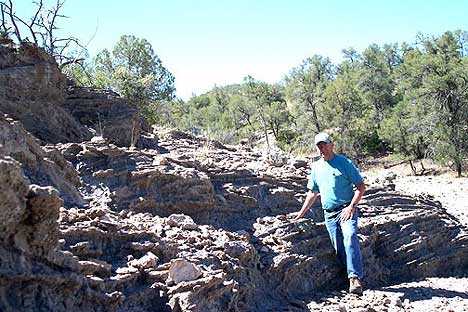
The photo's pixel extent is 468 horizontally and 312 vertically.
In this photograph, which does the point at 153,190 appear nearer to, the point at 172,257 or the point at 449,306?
the point at 172,257

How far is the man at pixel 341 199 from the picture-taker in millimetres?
5371

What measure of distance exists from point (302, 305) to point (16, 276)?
9.29 ft

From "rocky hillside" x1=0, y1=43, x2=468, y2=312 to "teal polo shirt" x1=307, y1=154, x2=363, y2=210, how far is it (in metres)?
0.51

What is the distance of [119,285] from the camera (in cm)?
363

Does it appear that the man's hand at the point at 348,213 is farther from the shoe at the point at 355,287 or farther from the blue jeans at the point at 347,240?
the shoe at the point at 355,287

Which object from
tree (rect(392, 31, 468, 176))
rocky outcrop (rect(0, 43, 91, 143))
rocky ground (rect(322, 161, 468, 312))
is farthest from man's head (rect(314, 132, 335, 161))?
tree (rect(392, 31, 468, 176))

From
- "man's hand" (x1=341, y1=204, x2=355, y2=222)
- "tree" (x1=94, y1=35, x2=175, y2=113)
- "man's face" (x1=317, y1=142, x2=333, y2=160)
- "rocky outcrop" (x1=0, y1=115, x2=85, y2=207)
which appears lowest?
"man's hand" (x1=341, y1=204, x2=355, y2=222)

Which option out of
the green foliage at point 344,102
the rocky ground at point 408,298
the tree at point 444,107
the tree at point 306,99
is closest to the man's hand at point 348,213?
the rocky ground at point 408,298

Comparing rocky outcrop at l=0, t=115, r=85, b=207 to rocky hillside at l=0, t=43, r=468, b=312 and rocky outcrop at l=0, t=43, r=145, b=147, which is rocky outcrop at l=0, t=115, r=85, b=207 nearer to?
rocky hillside at l=0, t=43, r=468, b=312

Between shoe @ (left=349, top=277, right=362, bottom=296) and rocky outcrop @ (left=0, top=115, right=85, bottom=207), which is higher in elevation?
rocky outcrop @ (left=0, top=115, right=85, bottom=207)

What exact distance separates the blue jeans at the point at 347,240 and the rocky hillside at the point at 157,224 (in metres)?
0.22

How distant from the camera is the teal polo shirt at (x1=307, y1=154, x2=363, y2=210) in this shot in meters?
5.49

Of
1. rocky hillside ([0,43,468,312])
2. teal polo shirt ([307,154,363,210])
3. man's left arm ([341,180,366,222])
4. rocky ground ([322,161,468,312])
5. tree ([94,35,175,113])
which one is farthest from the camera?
tree ([94,35,175,113])

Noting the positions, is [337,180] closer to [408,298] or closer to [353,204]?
[353,204]
